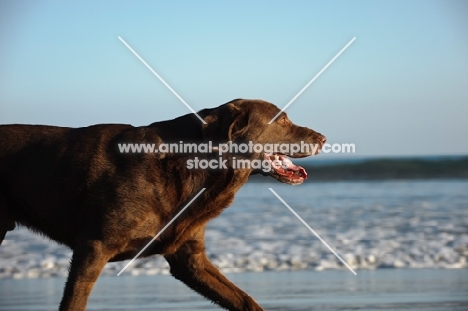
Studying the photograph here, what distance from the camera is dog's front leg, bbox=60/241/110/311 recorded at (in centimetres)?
611

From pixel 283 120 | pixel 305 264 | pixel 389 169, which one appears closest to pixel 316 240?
pixel 305 264

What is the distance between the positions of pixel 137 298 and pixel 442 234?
5.65 m

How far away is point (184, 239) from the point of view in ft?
21.6

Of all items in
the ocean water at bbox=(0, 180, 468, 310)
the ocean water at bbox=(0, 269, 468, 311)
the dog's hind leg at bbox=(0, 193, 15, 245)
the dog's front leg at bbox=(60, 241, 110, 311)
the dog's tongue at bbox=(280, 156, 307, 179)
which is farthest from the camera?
the ocean water at bbox=(0, 180, 468, 310)

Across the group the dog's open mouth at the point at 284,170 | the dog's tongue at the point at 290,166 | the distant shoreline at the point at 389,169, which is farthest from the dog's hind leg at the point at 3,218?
the distant shoreline at the point at 389,169

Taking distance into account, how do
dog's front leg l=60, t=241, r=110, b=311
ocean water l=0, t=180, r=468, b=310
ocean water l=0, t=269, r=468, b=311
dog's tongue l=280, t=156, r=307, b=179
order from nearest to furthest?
dog's front leg l=60, t=241, r=110, b=311, dog's tongue l=280, t=156, r=307, b=179, ocean water l=0, t=269, r=468, b=311, ocean water l=0, t=180, r=468, b=310

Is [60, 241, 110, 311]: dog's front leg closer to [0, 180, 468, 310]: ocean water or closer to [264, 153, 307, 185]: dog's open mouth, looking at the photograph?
[264, 153, 307, 185]: dog's open mouth

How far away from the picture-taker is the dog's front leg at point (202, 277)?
685cm

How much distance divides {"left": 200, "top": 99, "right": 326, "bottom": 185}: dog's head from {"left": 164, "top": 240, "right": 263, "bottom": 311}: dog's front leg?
807mm

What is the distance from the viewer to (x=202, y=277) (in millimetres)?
6906

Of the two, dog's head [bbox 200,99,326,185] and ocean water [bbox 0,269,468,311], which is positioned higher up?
dog's head [bbox 200,99,326,185]

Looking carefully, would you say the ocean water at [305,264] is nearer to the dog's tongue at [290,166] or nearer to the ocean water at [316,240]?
the ocean water at [316,240]

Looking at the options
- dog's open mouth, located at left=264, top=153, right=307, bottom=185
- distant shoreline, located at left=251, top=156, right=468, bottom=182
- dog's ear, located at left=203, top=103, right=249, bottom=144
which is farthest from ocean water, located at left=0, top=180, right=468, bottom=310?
distant shoreline, located at left=251, top=156, right=468, bottom=182

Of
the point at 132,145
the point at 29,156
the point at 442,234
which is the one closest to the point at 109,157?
the point at 132,145
